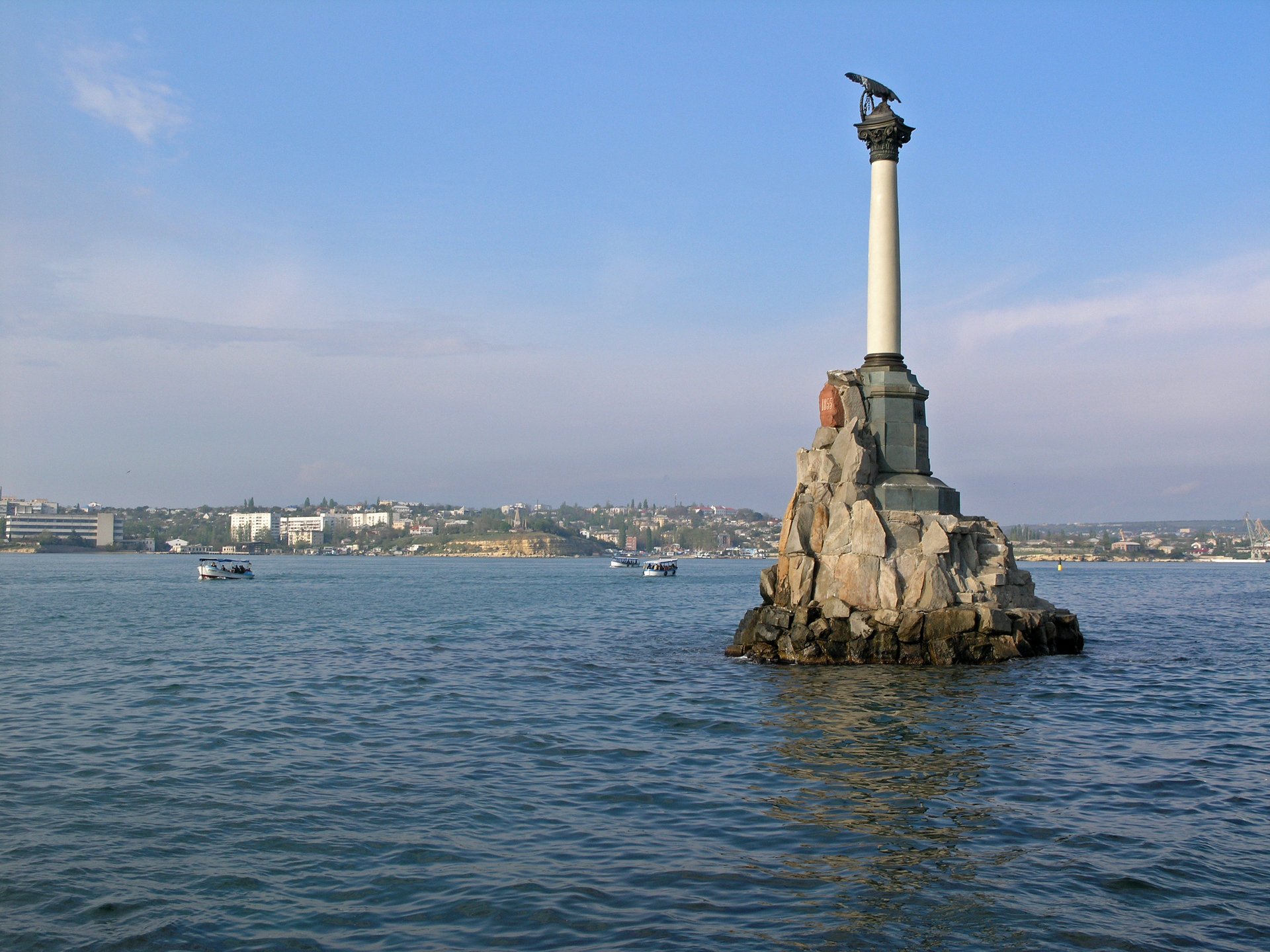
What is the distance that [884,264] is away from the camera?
27938mm

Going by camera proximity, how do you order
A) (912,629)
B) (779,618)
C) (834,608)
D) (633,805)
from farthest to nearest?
(779,618) → (834,608) → (912,629) → (633,805)

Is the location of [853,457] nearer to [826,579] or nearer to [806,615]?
[826,579]

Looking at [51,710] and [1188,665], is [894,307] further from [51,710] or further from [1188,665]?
[51,710]

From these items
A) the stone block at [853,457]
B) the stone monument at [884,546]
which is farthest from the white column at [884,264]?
the stone block at [853,457]

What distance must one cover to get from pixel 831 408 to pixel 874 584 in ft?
16.8

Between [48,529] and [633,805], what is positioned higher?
[48,529]

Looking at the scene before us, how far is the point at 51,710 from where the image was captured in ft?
57.3

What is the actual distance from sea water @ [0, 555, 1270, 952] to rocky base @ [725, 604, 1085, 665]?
0.85m

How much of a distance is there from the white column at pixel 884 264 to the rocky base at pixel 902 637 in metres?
7.72

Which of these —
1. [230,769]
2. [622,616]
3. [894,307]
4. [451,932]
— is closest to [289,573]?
[622,616]

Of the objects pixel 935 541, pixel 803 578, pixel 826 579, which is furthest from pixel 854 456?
pixel 803 578

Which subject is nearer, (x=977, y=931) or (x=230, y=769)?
(x=977, y=931)

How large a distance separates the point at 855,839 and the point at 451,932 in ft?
13.3

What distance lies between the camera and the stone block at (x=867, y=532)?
24391mm
